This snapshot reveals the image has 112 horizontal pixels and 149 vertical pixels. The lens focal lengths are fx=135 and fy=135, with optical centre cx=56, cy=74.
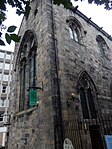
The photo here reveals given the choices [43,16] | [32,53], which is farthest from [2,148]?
[43,16]

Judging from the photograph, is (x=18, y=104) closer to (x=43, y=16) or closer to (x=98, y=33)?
(x=43, y=16)

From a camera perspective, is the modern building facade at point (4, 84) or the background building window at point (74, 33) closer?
the background building window at point (74, 33)

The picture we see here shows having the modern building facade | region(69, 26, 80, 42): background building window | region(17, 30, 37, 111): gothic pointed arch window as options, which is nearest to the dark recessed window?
region(69, 26, 80, 42): background building window

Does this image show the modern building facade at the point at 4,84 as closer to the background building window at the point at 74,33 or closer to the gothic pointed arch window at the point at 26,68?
the gothic pointed arch window at the point at 26,68

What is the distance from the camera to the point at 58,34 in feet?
22.7

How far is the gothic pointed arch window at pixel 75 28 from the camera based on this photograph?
28.2 feet

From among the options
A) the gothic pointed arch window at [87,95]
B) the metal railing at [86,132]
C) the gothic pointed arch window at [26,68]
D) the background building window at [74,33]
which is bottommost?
the metal railing at [86,132]

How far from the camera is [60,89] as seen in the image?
540cm

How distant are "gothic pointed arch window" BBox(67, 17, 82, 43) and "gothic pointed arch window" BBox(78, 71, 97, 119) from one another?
9.01ft

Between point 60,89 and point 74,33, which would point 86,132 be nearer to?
point 60,89

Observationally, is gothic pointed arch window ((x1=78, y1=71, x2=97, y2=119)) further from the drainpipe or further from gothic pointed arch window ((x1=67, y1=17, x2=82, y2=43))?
gothic pointed arch window ((x1=67, y1=17, x2=82, y2=43))

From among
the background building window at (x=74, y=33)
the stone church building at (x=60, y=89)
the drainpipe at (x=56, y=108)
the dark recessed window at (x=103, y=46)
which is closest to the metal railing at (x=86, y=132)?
the stone church building at (x=60, y=89)

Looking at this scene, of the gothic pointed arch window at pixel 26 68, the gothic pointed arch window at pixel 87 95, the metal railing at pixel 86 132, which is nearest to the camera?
the metal railing at pixel 86 132

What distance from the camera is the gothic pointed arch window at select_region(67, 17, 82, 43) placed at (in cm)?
861
